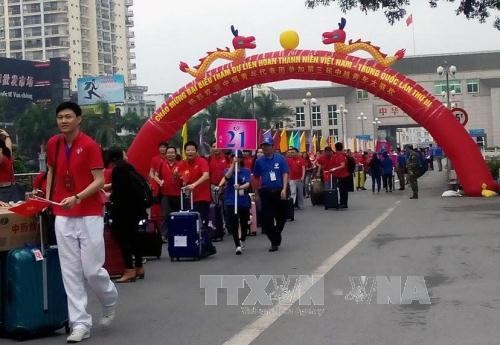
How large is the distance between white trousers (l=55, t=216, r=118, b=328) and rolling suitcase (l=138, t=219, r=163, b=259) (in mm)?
3345

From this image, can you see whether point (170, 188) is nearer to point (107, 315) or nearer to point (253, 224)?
point (253, 224)

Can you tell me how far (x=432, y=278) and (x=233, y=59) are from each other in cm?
1732

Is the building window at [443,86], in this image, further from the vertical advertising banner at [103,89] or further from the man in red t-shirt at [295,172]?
the man in red t-shirt at [295,172]

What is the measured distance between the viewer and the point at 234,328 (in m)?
6.97

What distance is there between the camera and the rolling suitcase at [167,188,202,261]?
12.0 metres

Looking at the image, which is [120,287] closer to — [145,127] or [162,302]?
[162,302]

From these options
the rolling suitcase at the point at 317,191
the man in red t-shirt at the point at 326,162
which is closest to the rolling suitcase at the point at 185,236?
the man in red t-shirt at the point at 326,162

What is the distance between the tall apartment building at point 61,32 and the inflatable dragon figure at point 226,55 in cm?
10245

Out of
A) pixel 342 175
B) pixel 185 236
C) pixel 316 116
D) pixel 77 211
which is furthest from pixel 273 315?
pixel 316 116

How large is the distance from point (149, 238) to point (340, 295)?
2960 mm

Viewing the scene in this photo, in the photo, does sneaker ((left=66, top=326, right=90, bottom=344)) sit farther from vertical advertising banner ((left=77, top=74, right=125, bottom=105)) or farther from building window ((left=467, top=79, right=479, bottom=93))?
building window ((left=467, top=79, right=479, bottom=93))

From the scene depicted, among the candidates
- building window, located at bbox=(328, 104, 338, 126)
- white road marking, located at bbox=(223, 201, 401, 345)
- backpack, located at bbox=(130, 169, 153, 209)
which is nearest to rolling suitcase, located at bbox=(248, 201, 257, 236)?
white road marking, located at bbox=(223, 201, 401, 345)

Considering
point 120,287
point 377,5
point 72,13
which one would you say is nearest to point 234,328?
point 120,287

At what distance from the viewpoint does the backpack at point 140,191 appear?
32.6 feet
